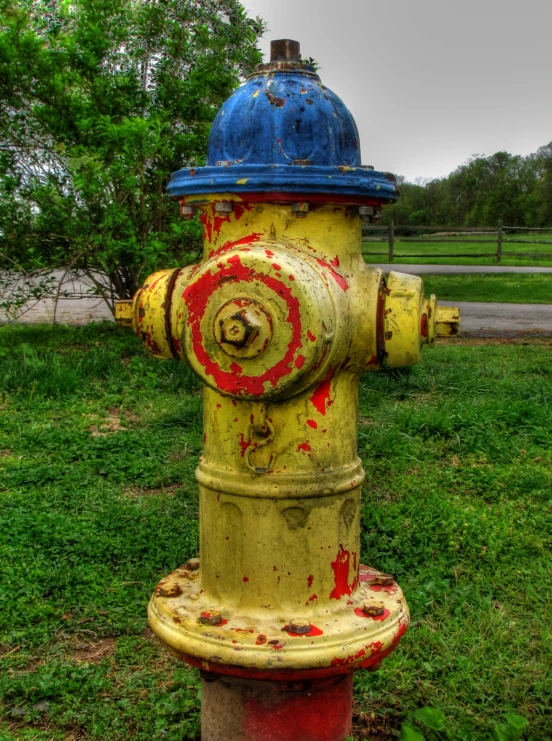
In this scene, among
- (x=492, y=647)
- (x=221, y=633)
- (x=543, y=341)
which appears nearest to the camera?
(x=221, y=633)

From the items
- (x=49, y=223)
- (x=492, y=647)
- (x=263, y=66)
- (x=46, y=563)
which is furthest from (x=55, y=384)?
(x=263, y=66)

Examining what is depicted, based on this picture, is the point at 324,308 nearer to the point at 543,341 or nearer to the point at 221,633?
the point at 221,633

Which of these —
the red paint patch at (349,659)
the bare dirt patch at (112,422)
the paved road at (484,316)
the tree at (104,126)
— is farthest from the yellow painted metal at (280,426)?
the paved road at (484,316)

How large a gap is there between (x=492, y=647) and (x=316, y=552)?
1123 millimetres

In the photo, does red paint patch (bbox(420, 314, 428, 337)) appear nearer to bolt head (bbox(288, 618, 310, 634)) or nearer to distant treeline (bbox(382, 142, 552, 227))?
bolt head (bbox(288, 618, 310, 634))

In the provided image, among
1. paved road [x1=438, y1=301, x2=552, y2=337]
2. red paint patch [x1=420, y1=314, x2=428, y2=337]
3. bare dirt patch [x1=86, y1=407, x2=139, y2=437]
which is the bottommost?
bare dirt patch [x1=86, y1=407, x2=139, y2=437]

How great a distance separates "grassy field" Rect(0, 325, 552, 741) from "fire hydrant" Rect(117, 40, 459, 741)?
1.29ft

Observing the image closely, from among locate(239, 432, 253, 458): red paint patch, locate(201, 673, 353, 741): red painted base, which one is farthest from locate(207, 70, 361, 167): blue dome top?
locate(201, 673, 353, 741): red painted base

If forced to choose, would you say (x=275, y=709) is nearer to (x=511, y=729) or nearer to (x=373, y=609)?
(x=373, y=609)

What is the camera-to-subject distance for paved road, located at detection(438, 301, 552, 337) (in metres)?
8.22

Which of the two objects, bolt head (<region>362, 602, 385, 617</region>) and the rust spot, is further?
the rust spot

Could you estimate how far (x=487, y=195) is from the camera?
130ft

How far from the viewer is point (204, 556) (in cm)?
196

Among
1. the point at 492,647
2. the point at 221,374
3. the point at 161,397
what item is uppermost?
the point at 221,374
